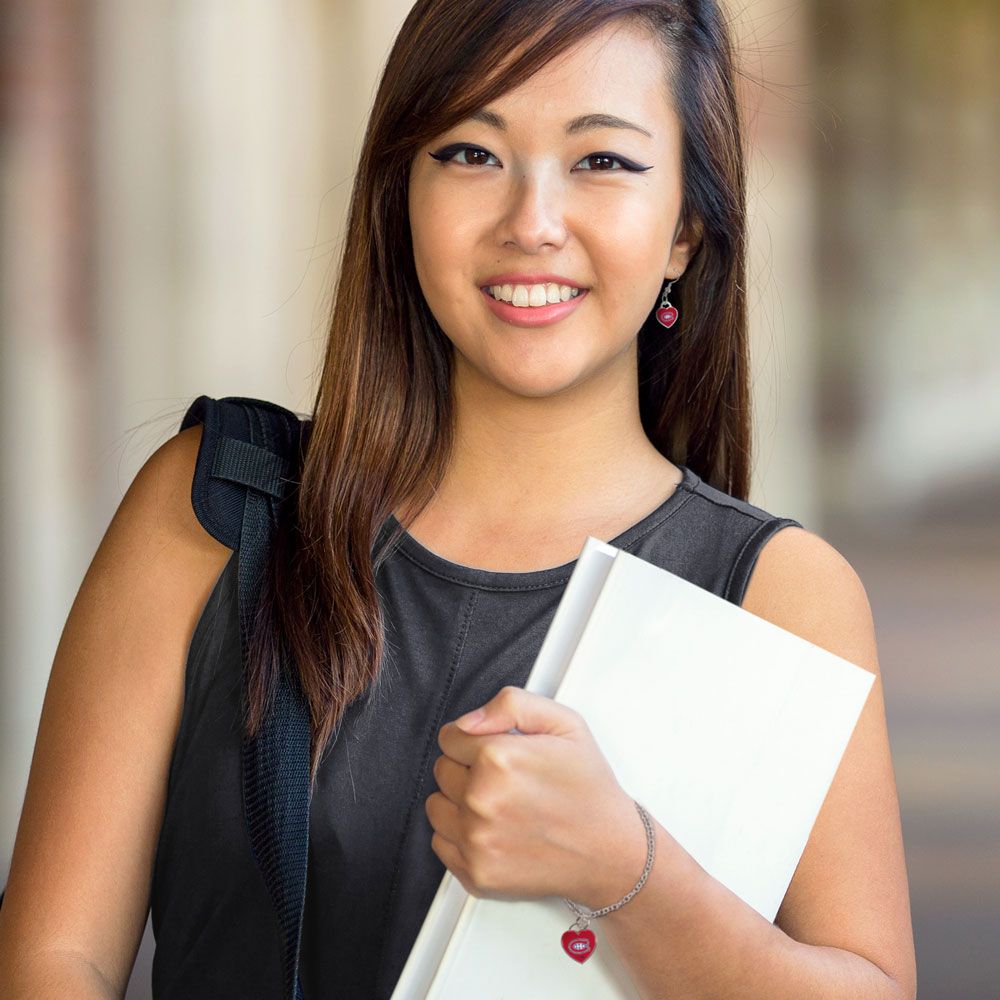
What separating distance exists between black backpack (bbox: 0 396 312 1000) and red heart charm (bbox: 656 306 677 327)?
398 millimetres

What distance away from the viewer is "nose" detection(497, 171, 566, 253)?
1.30 meters

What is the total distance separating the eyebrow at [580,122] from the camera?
1.33 metres

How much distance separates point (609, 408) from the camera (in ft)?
4.91

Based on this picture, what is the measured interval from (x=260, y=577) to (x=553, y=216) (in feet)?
1.38

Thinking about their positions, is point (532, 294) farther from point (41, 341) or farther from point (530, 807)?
point (41, 341)

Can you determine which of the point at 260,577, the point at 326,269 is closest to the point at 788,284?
the point at 326,269

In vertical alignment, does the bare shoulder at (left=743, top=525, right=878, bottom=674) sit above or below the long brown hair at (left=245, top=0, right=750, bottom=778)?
below

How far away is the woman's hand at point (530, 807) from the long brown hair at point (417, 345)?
326 millimetres

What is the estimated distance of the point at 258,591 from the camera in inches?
53.6

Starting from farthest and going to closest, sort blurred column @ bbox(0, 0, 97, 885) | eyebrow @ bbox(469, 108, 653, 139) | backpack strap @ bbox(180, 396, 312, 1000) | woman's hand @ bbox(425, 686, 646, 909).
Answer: blurred column @ bbox(0, 0, 97, 885) → eyebrow @ bbox(469, 108, 653, 139) → backpack strap @ bbox(180, 396, 312, 1000) → woman's hand @ bbox(425, 686, 646, 909)

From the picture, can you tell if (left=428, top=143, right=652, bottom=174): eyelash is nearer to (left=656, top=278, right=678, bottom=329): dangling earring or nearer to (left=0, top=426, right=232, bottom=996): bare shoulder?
(left=656, top=278, right=678, bottom=329): dangling earring

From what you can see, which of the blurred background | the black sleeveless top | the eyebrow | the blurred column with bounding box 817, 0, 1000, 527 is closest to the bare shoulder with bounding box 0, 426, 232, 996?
the black sleeveless top

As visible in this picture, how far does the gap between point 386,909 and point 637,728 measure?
34cm

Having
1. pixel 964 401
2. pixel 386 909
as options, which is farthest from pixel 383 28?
pixel 386 909
